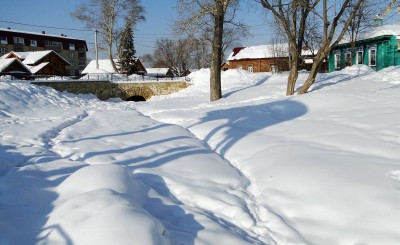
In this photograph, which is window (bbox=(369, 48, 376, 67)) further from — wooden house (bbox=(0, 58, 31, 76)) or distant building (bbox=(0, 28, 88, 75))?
distant building (bbox=(0, 28, 88, 75))

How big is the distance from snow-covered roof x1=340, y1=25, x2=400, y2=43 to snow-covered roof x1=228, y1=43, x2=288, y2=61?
47.0ft

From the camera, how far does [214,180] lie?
4.98 m

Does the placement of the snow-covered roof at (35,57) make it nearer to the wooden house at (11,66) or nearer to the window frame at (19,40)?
the wooden house at (11,66)

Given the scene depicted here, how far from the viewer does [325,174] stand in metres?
4.58

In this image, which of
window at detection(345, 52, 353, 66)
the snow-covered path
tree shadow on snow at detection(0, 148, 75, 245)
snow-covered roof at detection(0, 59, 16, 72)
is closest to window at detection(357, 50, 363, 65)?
window at detection(345, 52, 353, 66)

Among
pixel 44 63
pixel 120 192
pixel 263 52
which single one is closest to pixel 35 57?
pixel 44 63

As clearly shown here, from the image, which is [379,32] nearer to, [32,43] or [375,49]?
[375,49]

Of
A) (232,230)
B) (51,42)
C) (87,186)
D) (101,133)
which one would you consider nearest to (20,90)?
(101,133)

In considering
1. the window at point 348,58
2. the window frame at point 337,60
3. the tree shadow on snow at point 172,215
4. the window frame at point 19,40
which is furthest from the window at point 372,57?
the window frame at point 19,40

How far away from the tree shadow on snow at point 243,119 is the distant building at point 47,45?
179 feet

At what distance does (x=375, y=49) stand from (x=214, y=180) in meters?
23.3

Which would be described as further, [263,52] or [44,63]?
[263,52]

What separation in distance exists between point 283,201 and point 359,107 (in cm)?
565

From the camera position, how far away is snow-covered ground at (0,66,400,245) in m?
3.05
